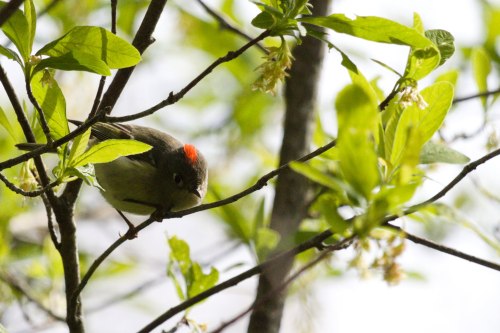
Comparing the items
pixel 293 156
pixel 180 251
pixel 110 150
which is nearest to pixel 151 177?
pixel 293 156

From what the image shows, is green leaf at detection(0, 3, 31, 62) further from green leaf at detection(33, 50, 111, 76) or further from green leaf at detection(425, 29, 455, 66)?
green leaf at detection(425, 29, 455, 66)

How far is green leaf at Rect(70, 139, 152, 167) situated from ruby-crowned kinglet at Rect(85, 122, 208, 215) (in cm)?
173

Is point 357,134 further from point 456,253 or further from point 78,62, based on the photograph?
point 78,62

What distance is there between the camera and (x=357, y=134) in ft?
5.22

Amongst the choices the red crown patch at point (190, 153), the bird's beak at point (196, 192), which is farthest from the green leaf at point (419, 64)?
the red crown patch at point (190, 153)

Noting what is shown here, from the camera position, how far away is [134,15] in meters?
5.32

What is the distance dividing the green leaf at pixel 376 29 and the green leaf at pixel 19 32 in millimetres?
820

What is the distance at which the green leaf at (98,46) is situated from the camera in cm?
218

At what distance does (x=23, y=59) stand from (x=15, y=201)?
2.49m

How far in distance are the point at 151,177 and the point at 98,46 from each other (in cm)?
219

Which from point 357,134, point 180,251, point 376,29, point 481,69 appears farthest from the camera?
point 481,69

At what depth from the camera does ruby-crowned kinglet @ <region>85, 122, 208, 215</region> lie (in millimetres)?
4180

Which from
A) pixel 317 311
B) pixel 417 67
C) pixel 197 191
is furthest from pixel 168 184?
pixel 417 67

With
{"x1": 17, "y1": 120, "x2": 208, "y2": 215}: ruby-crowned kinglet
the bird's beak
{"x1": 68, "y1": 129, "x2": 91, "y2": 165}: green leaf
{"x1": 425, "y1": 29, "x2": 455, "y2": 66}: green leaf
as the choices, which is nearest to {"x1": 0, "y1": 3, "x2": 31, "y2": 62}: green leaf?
{"x1": 68, "y1": 129, "x2": 91, "y2": 165}: green leaf
